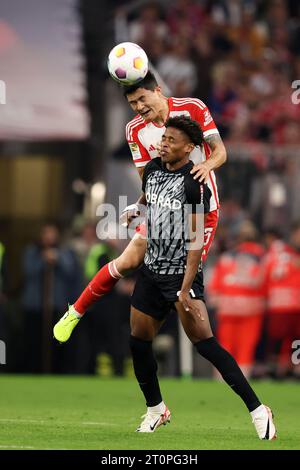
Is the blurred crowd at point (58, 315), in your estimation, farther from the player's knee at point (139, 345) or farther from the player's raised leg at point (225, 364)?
the player's raised leg at point (225, 364)

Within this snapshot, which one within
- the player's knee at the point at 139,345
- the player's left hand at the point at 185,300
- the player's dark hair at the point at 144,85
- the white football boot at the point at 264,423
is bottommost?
the white football boot at the point at 264,423

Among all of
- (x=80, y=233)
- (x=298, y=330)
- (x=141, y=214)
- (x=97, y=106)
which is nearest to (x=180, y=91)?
(x=97, y=106)

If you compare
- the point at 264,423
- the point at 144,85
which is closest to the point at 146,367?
the point at 264,423

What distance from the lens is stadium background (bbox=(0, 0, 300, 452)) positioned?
18.7 m

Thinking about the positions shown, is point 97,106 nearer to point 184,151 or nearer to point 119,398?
point 119,398

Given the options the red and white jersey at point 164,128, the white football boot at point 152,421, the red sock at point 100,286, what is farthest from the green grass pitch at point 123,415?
the red and white jersey at point 164,128

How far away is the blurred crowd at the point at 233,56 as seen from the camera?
20594 millimetres

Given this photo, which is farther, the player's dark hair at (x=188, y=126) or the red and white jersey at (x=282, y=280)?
the red and white jersey at (x=282, y=280)

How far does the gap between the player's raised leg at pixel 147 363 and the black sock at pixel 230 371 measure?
1.35 ft

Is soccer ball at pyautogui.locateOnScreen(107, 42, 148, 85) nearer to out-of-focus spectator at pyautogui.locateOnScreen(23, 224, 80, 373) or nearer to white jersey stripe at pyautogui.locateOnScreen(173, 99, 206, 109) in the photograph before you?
white jersey stripe at pyautogui.locateOnScreen(173, 99, 206, 109)

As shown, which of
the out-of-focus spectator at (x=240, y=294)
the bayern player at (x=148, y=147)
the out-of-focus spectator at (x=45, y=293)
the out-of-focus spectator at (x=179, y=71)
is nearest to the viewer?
the bayern player at (x=148, y=147)

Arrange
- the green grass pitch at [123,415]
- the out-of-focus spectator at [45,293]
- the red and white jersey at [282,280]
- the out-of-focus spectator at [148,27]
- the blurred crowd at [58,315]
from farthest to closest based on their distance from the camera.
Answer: the out-of-focus spectator at [148,27] < the out-of-focus spectator at [45,293] < the blurred crowd at [58,315] < the red and white jersey at [282,280] < the green grass pitch at [123,415]

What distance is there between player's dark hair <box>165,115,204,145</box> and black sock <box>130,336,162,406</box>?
151cm
